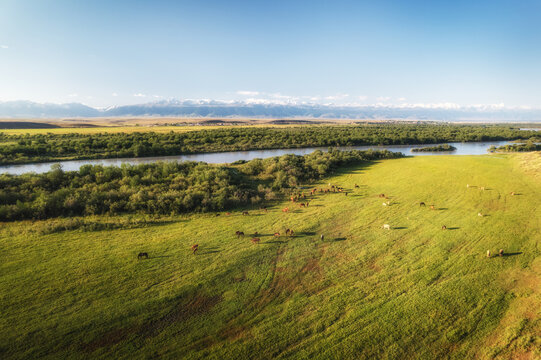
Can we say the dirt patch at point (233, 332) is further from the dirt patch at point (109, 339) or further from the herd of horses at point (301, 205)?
the herd of horses at point (301, 205)

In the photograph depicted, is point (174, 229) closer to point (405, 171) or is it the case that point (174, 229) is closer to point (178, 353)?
point (178, 353)

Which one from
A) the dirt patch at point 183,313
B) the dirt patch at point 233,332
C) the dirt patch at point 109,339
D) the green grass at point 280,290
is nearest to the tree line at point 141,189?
the green grass at point 280,290

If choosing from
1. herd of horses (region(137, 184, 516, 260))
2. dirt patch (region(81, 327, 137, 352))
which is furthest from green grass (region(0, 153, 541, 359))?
herd of horses (region(137, 184, 516, 260))

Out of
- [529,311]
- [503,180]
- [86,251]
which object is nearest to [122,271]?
[86,251]

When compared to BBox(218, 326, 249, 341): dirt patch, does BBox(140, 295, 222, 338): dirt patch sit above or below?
above

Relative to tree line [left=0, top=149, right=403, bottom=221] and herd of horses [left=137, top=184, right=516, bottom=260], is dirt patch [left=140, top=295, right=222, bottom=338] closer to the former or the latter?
herd of horses [left=137, top=184, right=516, bottom=260]

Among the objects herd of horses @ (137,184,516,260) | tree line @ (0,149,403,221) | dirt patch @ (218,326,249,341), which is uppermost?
tree line @ (0,149,403,221)
